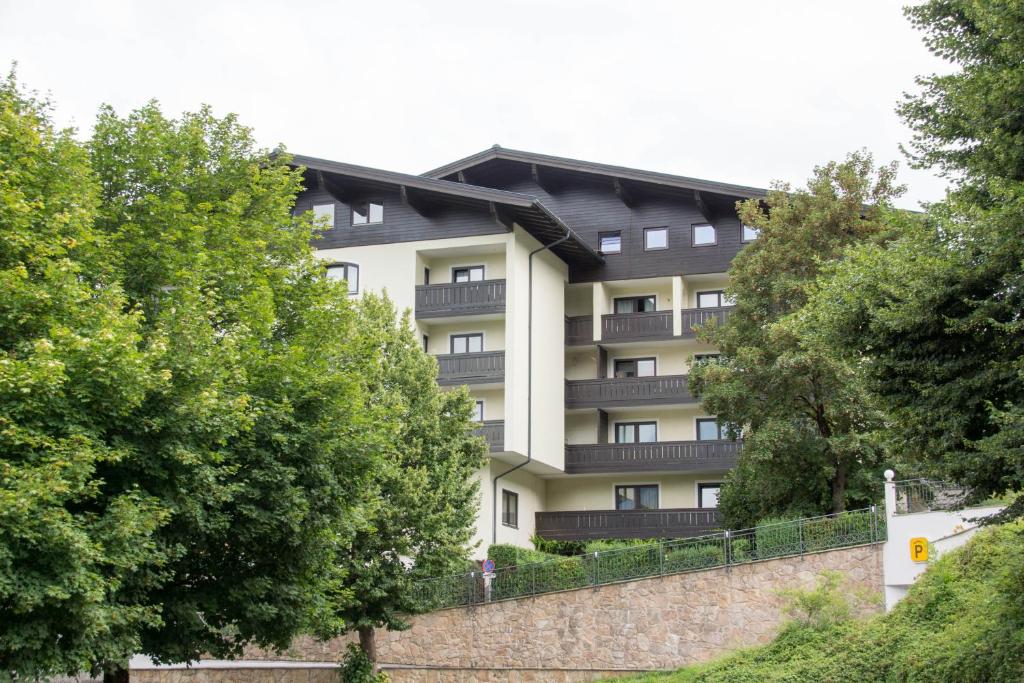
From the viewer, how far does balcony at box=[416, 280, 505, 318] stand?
135ft

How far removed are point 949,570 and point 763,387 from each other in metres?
9.01

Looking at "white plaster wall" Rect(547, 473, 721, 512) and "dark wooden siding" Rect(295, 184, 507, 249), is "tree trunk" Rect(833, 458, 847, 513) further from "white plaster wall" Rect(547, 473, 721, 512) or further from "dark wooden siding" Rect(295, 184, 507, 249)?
"dark wooden siding" Rect(295, 184, 507, 249)

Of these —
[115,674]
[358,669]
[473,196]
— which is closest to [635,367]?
[473,196]

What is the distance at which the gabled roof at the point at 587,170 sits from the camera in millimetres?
43506

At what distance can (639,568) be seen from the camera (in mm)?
32219

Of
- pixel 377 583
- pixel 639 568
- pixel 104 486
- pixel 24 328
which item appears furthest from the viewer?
pixel 639 568

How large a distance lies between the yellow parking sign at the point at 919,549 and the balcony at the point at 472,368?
15.4 m

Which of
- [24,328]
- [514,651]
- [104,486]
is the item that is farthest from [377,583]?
[24,328]

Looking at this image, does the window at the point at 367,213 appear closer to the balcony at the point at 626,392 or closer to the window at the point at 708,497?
the balcony at the point at 626,392

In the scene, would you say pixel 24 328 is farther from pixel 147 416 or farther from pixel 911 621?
pixel 911 621

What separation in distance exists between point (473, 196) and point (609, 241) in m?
7.23

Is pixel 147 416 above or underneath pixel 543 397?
underneath

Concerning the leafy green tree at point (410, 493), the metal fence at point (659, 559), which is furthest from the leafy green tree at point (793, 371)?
the leafy green tree at point (410, 493)

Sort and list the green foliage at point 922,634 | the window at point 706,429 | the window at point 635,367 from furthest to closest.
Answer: the window at point 635,367, the window at point 706,429, the green foliage at point 922,634
